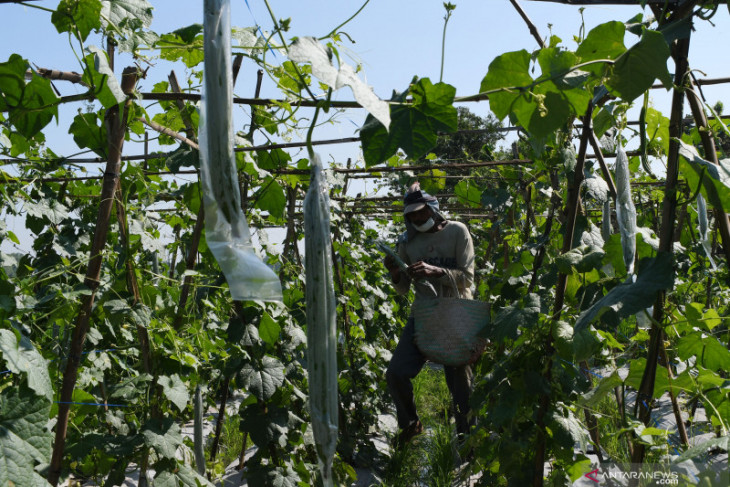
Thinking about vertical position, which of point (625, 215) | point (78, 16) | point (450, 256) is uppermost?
point (78, 16)

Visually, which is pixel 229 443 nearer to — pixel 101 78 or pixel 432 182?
pixel 432 182

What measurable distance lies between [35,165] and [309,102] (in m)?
1.48

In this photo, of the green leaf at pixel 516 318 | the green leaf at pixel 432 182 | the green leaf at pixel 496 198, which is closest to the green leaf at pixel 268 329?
the green leaf at pixel 516 318

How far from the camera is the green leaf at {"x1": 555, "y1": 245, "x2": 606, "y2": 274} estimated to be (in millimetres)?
1802

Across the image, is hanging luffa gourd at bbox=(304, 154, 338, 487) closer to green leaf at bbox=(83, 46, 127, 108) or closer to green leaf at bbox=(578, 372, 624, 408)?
green leaf at bbox=(83, 46, 127, 108)

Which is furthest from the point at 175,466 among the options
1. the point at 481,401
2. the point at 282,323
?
the point at 481,401

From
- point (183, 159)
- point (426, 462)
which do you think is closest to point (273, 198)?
point (183, 159)

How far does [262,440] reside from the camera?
2.45 metres

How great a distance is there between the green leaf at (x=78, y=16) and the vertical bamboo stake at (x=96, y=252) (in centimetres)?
24

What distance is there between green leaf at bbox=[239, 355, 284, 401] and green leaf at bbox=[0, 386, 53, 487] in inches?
35.3

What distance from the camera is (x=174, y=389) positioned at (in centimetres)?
207

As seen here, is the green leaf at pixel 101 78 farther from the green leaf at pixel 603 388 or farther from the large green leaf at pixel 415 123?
the green leaf at pixel 603 388

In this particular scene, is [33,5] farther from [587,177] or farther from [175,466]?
[587,177]

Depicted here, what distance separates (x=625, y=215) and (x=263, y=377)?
1508mm
